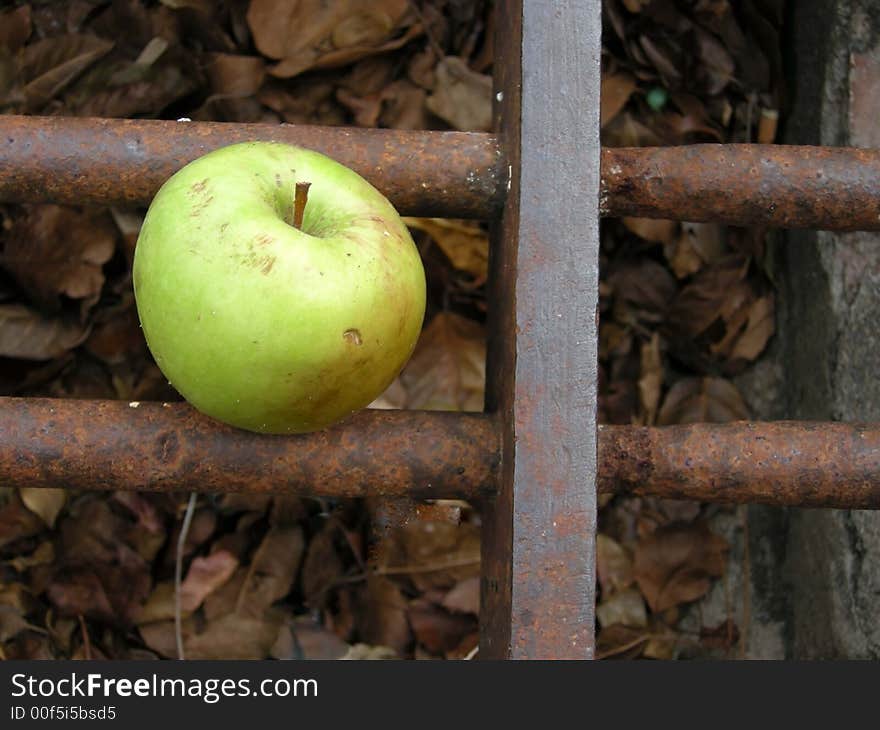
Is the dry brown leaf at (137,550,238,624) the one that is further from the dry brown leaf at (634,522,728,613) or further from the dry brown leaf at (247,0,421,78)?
the dry brown leaf at (247,0,421,78)

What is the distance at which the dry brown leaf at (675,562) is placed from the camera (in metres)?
1.77

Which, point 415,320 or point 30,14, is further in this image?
point 30,14

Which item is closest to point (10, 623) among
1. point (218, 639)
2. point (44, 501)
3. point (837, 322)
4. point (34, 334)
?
point (44, 501)

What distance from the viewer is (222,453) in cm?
118

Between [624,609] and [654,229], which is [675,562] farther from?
[654,229]

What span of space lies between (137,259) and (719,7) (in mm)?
1198

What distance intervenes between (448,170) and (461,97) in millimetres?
569

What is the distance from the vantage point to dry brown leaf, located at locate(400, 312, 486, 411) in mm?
1732

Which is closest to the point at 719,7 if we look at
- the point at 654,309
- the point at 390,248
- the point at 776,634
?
the point at 654,309

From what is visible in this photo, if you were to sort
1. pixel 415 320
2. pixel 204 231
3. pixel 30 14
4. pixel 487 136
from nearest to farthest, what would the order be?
pixel 204 231 < pixel 415 320 < pixel 487 136 < pixel 30 14

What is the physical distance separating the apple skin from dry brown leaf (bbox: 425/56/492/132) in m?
0.68

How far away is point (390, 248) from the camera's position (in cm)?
107

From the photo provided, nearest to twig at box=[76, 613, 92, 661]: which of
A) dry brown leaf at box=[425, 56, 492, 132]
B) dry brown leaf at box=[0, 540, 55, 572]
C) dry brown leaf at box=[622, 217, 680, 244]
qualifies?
dry brown leaf at box=[0, 540, 55, 572]

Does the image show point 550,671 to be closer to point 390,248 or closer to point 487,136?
point 390,248
